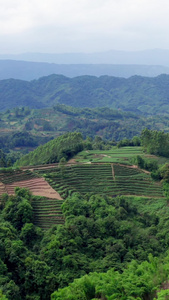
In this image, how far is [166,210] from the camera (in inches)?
1312

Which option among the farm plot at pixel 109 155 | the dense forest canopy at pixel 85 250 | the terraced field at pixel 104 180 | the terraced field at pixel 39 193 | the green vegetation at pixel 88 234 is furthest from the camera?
the farm plot at pixel 109 155

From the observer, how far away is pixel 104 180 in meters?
39.2

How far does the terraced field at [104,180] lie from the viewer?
37.3m

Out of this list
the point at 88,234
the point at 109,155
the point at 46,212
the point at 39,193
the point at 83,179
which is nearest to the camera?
the point at 88,234

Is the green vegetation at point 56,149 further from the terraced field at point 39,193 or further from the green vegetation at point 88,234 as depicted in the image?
the terraced field at point 39,193

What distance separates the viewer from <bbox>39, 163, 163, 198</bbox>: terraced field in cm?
3731

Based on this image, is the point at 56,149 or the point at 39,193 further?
the point at 56,149

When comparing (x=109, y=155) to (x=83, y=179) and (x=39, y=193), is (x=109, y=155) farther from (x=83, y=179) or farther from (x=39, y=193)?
(x=39, y=193)

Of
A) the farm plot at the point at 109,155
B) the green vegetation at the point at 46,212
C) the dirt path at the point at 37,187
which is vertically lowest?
the green vegetation at the point at 46,212

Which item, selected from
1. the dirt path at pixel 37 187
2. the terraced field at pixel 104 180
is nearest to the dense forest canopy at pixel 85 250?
the dirt path at pixel 37 187

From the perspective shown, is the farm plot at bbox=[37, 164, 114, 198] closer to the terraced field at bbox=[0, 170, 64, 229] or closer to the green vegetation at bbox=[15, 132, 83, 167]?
the terraced field at bbox=[0, 170, 64, 229]

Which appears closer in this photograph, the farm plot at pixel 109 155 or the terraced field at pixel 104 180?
the terraced field at pixel 104 180

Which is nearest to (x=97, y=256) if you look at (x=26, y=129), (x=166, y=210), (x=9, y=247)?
(x=9, y=247)

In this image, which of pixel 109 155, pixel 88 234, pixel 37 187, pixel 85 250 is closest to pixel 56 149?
pixel 109 155
